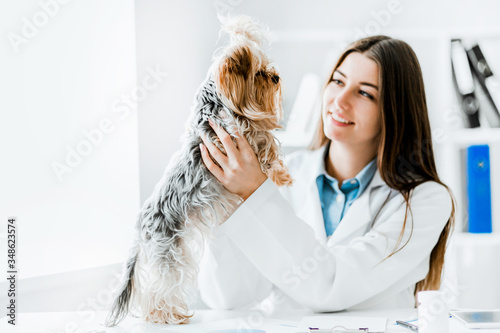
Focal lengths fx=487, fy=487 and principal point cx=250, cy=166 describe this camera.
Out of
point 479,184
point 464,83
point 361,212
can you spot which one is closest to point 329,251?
point 361,212

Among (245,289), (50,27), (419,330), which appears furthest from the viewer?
(50,27)

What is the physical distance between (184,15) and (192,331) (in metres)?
2.17

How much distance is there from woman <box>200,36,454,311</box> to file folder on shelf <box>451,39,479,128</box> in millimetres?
908

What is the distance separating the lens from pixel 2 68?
1.90 m

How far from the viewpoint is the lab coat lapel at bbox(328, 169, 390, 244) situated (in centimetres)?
189

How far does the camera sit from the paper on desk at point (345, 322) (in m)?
1.29

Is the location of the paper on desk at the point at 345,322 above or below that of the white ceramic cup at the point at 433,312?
below

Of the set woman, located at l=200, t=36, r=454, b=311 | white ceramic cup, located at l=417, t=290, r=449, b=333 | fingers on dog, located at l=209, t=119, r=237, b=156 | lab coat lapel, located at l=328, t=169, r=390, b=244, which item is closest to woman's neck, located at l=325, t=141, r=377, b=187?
woman, located at l=200, t=36, r=454, b=311

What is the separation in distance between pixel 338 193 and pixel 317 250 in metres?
0.70

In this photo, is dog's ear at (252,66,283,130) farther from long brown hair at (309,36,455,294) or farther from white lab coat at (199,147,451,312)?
long brown hair at (309,36,455,294)

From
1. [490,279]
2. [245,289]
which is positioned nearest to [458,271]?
[490,279]

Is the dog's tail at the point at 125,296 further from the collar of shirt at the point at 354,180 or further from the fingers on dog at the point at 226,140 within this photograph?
the collar of shirt at the point at 354,180

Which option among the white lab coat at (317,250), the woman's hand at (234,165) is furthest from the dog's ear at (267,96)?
the white lab coat at (317,250)

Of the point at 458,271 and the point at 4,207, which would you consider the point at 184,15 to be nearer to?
the point at 4,207
